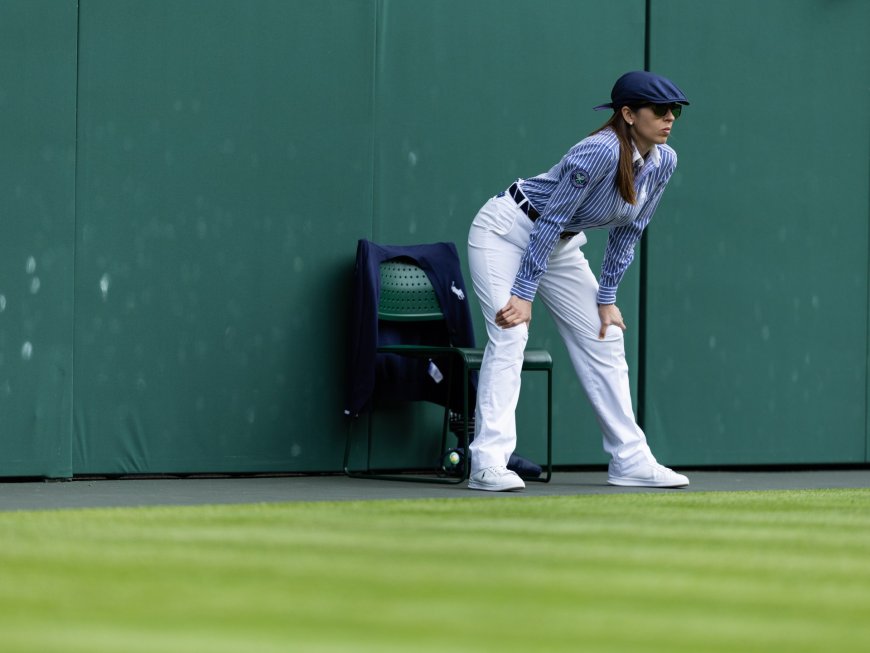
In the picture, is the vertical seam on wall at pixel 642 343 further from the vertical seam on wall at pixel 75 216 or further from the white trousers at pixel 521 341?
the vertical seam on wall at pixel 75 216

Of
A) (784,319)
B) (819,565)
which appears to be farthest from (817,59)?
(819,565)

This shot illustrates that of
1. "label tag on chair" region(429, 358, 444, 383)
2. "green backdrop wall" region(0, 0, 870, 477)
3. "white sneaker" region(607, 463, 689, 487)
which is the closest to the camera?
"green backdrop wall" region(0, 0, 870, 477)

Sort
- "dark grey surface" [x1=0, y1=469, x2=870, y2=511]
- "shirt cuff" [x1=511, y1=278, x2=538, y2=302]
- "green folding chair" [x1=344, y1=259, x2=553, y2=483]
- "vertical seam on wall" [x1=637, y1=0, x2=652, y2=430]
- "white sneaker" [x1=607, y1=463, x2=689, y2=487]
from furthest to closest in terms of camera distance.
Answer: "vertical seam on wall" [x1=637, y1=0, x2=652, y2=430] → "green folding chair" [x1=344, y1=259, x2=553, y2=483] → "white sneaker" [x1=607, y1=463, x2=689, y2=487] → "shirt cuff" [x1=511, y1=278, x2=538, y2=302] → "dark grey surface" [x1=0, y1=469, x2=870, y2=511]

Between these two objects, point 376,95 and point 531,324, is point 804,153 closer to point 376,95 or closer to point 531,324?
point 531,324

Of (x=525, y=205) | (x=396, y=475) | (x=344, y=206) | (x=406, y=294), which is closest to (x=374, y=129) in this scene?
(x=344, y=206)

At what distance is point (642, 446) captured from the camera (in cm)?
715

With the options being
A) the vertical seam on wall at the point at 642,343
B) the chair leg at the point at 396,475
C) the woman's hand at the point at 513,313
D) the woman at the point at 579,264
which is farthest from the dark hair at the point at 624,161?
the vertical seam on wall at the point at 642,343

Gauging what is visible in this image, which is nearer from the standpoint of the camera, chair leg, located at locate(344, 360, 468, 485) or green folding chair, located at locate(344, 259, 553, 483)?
chair leg, located at locate(344, 360, 468, 485)

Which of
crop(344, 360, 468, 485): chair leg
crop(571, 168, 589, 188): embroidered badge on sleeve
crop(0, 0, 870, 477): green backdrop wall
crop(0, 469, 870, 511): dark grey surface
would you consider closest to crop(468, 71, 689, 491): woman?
crop(571, 168, 589, 188): embroidered badge on sleeve

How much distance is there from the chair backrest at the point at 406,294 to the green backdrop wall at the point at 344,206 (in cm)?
19

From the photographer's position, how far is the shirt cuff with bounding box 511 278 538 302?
675cm

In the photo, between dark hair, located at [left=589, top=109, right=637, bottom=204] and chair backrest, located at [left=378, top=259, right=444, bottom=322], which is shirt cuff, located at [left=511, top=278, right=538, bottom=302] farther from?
chair backrest, located at [left=378, top=259, right=444, bottom=322]

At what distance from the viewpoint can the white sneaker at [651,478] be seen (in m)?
7.04

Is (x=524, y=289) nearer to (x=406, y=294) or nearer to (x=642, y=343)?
(x=406, y=294)
